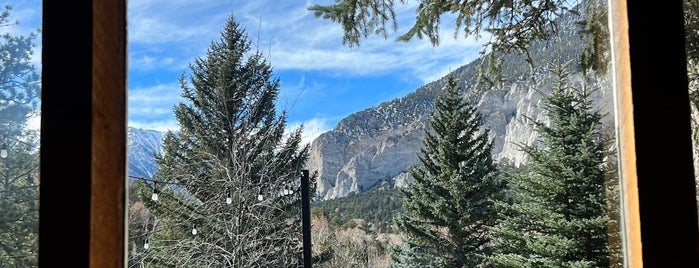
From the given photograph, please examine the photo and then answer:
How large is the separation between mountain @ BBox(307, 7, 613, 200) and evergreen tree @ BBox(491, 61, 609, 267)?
0.10m

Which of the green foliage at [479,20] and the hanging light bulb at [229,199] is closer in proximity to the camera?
the green foliage at [479,20]

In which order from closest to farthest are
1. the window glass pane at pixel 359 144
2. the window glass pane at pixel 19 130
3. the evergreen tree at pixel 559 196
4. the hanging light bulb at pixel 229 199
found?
the window glass pane at pixel 19 130 → the evergreen tree at pixel 559 196 → the window glass pane at pixel 359 144 → the hanging light bulb at pixel 229 199

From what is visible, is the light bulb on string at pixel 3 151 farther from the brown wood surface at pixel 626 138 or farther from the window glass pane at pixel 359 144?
the window glass pane at pixel 359 144

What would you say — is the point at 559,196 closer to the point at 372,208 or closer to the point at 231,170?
the point at 372,208

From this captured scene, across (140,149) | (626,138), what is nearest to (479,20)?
(140,149)

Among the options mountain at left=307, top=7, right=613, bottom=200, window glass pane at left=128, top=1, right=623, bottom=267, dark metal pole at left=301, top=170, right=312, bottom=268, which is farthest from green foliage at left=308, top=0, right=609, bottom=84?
dark metal pole at left=301, top=170, right=312, bottom=268

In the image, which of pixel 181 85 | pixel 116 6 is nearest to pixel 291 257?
pixel 181 85

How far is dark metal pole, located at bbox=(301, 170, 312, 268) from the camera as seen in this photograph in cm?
296

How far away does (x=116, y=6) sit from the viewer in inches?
16.6

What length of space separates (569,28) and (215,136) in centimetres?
217

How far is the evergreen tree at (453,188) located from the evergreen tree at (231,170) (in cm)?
79

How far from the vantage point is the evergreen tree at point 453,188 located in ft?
8.43

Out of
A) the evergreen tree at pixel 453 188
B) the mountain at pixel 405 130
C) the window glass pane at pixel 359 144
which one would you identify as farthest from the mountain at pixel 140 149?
the evergreen tree at pixel 453 188

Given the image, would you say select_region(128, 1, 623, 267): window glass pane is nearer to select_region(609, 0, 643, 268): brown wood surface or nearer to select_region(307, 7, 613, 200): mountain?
select_region(307, 7, 613, 200): mountain
